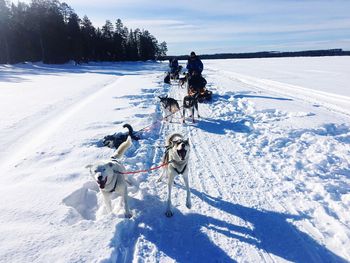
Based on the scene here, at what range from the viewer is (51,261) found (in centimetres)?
345

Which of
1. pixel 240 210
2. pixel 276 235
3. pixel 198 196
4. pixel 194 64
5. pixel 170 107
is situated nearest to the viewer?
pixel 276 235

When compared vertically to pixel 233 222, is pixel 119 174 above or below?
above

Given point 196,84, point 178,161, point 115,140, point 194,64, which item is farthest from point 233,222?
point 194,64

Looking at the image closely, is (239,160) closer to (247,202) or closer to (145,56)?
(247,202)

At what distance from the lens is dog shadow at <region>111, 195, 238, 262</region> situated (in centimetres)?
376

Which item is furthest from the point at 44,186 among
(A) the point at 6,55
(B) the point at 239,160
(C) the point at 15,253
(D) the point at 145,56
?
(D) the point at 145,56

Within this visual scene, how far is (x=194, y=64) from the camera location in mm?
14508

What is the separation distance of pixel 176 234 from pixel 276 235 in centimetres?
128

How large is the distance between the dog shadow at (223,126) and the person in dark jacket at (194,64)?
4.50m

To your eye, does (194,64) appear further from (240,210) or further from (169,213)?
(169,213)

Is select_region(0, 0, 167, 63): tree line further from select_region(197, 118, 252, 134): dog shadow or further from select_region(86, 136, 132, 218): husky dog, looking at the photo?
select_region(86, 136, 132, 218): husky dog

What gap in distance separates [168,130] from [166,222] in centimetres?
513

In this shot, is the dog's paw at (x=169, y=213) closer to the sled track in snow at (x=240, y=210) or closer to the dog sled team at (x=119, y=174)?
the dog sled team at (x=119, y=174)

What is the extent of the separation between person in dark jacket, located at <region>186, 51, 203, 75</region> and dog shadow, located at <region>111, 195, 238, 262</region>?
10.3 meters
